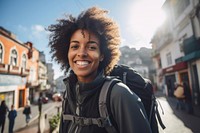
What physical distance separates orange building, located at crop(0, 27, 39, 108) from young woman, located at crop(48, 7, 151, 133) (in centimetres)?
1744

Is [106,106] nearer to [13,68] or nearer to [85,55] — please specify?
[85,55]

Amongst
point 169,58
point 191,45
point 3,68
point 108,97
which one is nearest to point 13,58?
point 3,68

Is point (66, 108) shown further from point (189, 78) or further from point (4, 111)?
point (189, 78)

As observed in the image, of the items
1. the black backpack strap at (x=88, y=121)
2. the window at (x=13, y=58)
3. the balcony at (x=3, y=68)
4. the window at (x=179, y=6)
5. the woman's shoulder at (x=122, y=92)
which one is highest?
the window at (x=179, y=6)

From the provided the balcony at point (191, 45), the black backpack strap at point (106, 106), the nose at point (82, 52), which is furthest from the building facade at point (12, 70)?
the balcony at point (191, 45)

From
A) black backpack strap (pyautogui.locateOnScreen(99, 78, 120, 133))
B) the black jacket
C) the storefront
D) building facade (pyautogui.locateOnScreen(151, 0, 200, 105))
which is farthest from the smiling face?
the storefront

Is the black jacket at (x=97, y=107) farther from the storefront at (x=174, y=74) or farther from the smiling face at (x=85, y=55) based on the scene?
the storefront at (x=174, y=74)

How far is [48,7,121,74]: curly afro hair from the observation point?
1678 millimetres

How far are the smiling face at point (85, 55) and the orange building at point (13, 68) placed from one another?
58.1ft

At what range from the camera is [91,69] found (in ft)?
4.98

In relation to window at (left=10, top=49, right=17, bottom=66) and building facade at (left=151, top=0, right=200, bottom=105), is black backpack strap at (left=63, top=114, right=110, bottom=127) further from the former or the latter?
window at (left=10, top=49, right=17, bottom=66)

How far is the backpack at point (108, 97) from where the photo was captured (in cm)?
114

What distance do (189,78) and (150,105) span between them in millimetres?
14084

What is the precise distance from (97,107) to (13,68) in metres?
20.4
